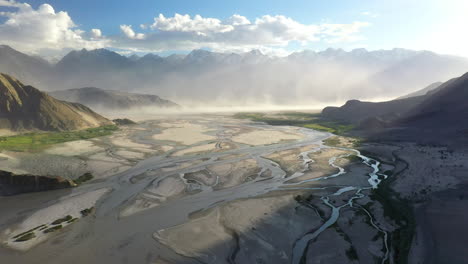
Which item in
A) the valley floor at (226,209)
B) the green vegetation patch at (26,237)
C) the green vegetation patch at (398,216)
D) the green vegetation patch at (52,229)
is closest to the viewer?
the green vegetation patch at (398,216)

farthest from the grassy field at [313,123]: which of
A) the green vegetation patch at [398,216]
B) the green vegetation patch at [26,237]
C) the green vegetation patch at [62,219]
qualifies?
the green vegetation patch at [26,237]

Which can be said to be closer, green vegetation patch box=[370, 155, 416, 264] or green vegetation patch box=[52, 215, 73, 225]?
green vegetation patch box=[370, 155, 416, 264]

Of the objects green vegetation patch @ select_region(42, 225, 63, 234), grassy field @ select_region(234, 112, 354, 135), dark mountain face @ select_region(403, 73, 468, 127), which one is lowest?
green vegetation patch @ select_region(42, 225, 63, 234)

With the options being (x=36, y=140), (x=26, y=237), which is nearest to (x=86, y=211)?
(x=26, y=237)

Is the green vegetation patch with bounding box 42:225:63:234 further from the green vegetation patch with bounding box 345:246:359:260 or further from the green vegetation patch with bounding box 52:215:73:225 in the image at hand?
the green vegetation patch with bounding box 345:246:359:260

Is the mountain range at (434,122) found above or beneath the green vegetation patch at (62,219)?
above

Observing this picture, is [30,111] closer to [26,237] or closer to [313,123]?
[26,237]

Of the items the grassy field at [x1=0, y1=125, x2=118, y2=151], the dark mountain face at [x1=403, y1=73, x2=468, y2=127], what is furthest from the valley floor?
the dark mountain face at [x1=403, y1=73, x2=468, y2=127]

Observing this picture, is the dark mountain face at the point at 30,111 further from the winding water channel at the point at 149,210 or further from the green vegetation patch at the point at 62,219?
the green vegetation patch at the point at 62,219
